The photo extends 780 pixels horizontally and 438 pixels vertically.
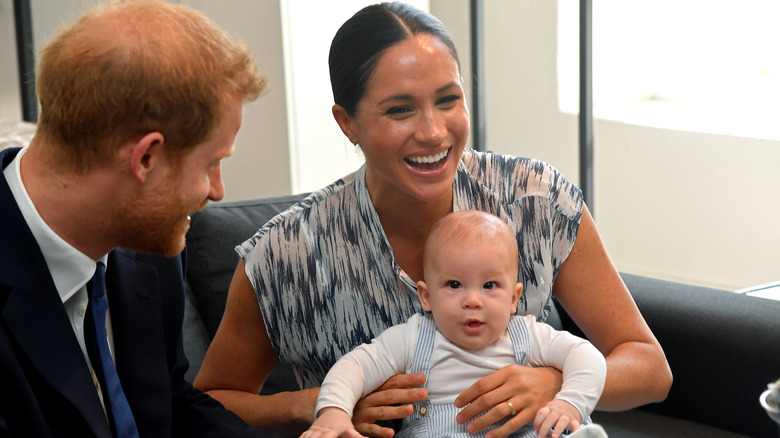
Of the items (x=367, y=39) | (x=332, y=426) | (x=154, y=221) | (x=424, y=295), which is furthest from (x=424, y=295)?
(x=154, y=221)

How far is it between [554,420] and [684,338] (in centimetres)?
98

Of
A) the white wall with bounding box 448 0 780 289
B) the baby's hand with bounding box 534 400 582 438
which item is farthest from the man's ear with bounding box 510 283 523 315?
the white wall with bounding box 448 0 780 289

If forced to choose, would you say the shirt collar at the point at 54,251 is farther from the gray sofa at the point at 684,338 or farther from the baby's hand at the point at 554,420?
the gray sofa at the point at 684,338

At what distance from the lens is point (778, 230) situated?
14.3ft

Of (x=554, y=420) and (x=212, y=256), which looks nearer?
(x=554, y=420)

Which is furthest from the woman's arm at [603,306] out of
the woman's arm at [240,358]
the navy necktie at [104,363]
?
the navy necktie at [104,363]

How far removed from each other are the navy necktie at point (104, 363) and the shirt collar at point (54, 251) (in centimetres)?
4

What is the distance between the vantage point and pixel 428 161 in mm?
1863

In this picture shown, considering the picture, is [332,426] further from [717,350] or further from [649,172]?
[649,172]

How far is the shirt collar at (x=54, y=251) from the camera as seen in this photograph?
1391mm

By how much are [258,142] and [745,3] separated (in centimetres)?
249

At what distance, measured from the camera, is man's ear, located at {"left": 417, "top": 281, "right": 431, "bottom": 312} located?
1.89 meters

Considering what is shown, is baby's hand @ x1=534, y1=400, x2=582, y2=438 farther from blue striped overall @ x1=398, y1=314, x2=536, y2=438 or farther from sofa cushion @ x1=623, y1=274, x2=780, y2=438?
sofa cushion @ x1=623, y1=274, x2=780, y2=438

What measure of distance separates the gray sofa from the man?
999 mm
